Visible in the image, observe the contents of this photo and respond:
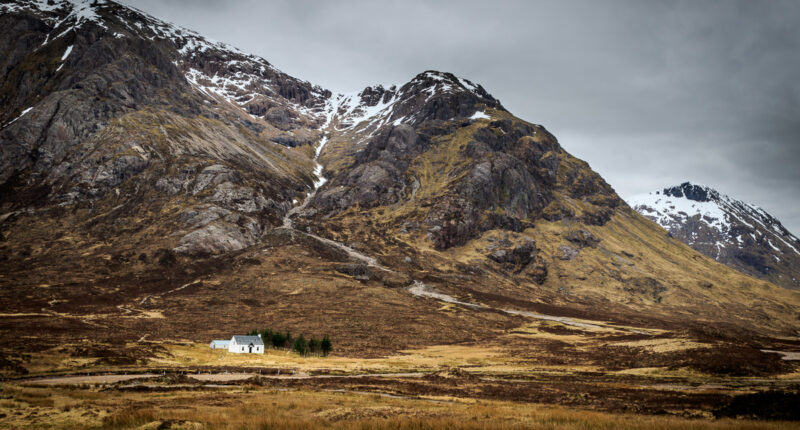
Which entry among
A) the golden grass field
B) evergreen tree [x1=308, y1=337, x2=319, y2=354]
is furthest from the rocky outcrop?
the golden grass field

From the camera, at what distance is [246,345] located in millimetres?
76750

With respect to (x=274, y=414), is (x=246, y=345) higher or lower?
lower

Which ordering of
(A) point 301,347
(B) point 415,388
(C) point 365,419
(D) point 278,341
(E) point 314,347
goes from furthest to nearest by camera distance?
1. (D) point 278,341
2. (E) point 314,347
3. (A) point 301,347
4. (B) point 415,388
5. (C) point 365,419

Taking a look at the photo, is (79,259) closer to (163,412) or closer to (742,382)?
(163,412)

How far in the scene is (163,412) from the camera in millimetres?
21984

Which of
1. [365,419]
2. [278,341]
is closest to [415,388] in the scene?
[365,419]

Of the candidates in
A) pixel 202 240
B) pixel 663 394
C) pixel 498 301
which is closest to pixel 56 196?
pixel 202 240

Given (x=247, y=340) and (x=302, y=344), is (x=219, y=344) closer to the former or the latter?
(x=247, y=340)

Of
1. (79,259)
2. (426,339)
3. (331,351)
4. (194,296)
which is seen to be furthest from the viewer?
(79,259)

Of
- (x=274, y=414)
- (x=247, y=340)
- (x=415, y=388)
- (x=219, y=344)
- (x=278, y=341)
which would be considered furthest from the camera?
(x=278, y=341)

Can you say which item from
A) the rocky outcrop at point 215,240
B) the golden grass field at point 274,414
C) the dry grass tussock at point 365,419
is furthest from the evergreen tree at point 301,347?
the rocky outcrop at point 215,240

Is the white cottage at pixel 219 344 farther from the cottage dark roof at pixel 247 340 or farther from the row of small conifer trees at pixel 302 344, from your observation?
the row of small conifer trees at pixel 302 344

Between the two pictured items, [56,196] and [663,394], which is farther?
[56,196]

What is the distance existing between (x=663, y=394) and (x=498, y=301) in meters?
128
